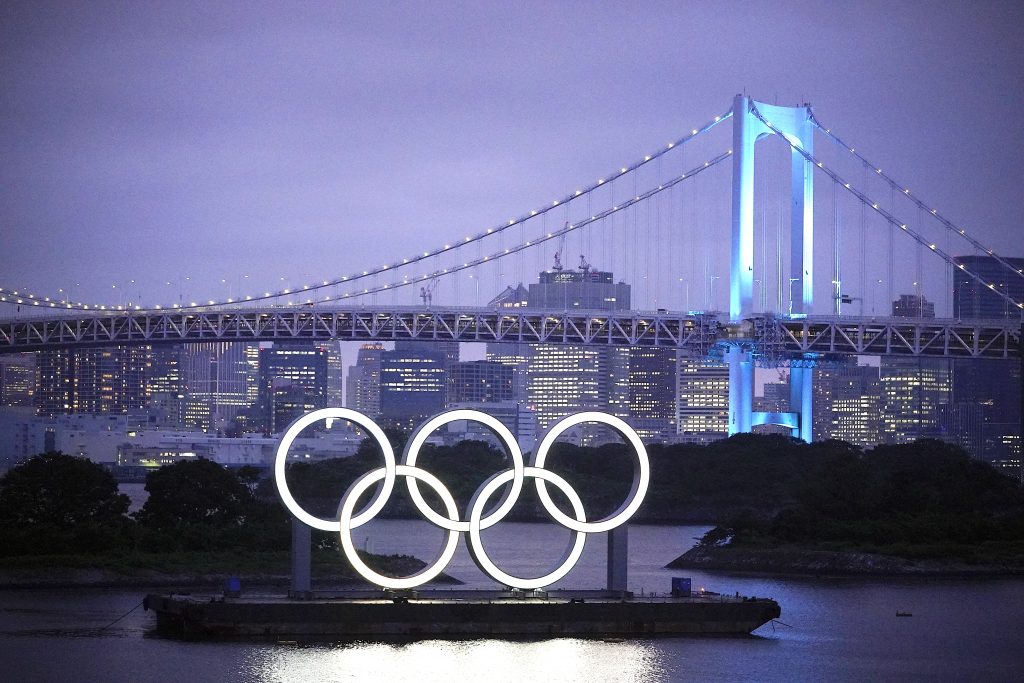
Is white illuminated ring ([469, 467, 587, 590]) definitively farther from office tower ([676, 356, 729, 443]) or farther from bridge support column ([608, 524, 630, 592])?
office tower ([676, 356, 729, 443])

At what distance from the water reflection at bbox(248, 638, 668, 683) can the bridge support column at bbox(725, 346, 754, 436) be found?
3293cm

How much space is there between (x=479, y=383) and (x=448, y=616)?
→ 10403 centimetres

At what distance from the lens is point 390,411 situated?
130875 mm

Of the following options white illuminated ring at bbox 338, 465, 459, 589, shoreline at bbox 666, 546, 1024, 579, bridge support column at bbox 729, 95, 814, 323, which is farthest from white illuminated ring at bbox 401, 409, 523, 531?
bridge support column at bbox 729, 95, 814, 323

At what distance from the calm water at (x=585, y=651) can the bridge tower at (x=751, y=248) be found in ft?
73.3

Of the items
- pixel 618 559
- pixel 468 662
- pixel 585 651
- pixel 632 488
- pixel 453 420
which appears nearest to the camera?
pixel 468 662

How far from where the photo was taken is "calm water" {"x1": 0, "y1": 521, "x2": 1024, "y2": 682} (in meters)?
24.2

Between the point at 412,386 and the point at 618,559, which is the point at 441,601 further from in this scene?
the point at 412,386

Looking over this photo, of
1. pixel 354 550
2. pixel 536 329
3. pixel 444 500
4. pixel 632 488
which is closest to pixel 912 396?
pixel 536 329

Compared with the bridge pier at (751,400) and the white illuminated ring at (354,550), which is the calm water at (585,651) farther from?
the bridge pier at (751,400)

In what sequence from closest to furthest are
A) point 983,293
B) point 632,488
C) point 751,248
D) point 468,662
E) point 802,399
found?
point 468,662 < point 632,488 < point 751,248 < point 802,399 < point 983,293

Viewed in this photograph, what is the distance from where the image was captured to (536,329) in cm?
6544

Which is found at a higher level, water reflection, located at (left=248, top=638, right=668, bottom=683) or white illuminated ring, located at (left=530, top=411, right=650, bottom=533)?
white illuminated ring, located at (left=530, top=411, right=650, bottom=533)

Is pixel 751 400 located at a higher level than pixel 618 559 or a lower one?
higher
